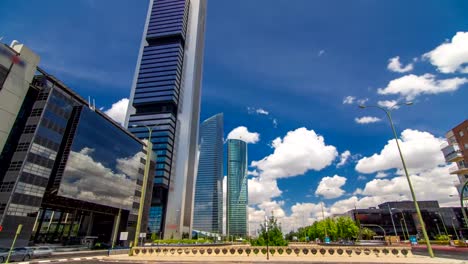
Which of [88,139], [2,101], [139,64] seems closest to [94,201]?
[88,139]

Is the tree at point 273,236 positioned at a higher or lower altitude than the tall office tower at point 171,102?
lower

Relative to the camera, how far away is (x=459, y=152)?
50281 millimetres

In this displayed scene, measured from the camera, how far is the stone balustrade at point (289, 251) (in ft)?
72.9

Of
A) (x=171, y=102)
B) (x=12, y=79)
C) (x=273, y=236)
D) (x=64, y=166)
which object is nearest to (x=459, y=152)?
(x=273, y=236)

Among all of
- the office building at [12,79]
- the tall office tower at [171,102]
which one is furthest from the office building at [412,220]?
the office building at [12,79]

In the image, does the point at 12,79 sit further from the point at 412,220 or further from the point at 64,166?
the point at 412,220

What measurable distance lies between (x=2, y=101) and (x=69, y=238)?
47.1 metres

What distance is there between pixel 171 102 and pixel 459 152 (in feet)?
375

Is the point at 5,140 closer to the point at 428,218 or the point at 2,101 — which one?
the point at 2,101

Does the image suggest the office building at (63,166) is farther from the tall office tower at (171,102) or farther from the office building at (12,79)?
the tall office tower at (171,102)

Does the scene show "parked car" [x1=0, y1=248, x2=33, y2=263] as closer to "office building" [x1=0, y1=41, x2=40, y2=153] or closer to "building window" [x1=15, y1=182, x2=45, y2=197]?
"building window" [x1=15, y1=182, x2=45, y2=197]

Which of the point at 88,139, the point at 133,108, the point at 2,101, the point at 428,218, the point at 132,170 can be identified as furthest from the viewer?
the point at 133,108

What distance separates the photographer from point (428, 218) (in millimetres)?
113062

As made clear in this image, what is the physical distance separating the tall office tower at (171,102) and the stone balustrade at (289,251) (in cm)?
8658
